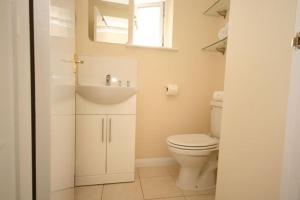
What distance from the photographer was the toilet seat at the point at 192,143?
125cm

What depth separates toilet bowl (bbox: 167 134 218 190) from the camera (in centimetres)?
126

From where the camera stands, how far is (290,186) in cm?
54

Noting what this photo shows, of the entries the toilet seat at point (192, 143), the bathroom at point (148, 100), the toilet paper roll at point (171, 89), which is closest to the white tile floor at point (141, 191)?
the bathroom at point (148, 100)

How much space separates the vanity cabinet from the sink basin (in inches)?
5.9

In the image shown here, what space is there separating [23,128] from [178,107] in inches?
59.3

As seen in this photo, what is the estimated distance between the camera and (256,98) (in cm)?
67

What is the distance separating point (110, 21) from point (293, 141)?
1.73 metres

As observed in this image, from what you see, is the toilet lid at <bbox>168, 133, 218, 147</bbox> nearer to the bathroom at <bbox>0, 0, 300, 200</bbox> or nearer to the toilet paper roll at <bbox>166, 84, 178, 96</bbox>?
the bathroom at <bbox>0, 0, 300, 200</bbox>

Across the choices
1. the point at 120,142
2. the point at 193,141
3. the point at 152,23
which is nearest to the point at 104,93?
the point at 120,142

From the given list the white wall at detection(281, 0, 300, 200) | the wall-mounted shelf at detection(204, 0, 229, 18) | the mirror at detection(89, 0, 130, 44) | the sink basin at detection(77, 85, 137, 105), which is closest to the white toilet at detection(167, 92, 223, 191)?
the sink basin at detection(77, 85, 137, 105)

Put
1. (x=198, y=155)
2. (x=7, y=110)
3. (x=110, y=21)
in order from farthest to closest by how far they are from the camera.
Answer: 1. (x=110, y=21)
2. (x=198, y=155)
3. (x=7, y=110)

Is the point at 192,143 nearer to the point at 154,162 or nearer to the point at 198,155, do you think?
the point at 198,155

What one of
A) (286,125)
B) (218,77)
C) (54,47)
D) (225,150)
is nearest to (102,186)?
(225,150)

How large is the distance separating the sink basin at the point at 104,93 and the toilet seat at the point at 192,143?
55 centimetres
